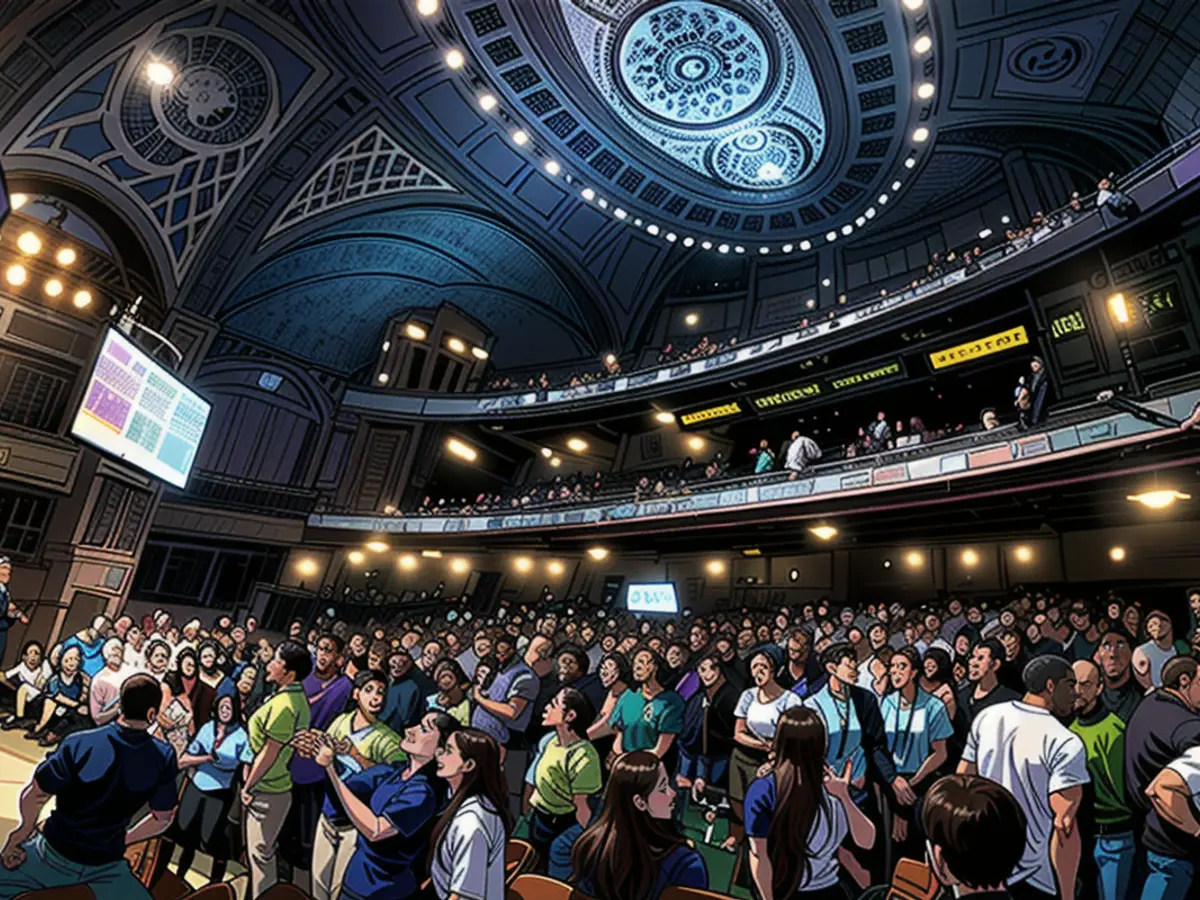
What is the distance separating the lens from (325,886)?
380 cm

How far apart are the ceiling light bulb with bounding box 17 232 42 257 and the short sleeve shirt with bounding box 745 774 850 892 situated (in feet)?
69.2

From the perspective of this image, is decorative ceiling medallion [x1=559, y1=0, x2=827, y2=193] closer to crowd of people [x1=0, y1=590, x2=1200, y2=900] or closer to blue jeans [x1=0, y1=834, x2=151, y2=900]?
crowd of people [x1=0, y1=590, x2=1200, y2=900]

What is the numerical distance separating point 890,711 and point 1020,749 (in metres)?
1.33

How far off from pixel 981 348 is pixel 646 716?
1464 cm

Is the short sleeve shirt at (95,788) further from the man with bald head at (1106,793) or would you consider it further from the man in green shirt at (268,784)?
the man with bald head at (1106,793)

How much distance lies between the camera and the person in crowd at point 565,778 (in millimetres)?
4164

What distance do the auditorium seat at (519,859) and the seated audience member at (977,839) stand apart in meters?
2.78

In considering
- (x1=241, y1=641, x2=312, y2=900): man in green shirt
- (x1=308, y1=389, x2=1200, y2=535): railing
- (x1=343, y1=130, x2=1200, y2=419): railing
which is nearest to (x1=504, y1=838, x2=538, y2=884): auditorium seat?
(x1=241, y1=641, x2=312, y2=900): man in green shirt

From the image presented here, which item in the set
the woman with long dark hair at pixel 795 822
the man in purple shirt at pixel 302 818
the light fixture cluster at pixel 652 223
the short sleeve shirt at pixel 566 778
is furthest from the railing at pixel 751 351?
the man in purple shirt at pixel 302 818

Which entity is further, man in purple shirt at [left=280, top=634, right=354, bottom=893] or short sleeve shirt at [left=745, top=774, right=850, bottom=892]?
man in purple shirt at [left=280, top=634, right=354, bottom=893]

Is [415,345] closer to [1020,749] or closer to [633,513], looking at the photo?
[633,513]

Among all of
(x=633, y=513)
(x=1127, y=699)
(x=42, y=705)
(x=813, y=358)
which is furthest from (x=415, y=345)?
(x=1127, y=699)

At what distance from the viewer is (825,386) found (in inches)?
766

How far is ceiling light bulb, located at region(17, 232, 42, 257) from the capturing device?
16.2 metres
